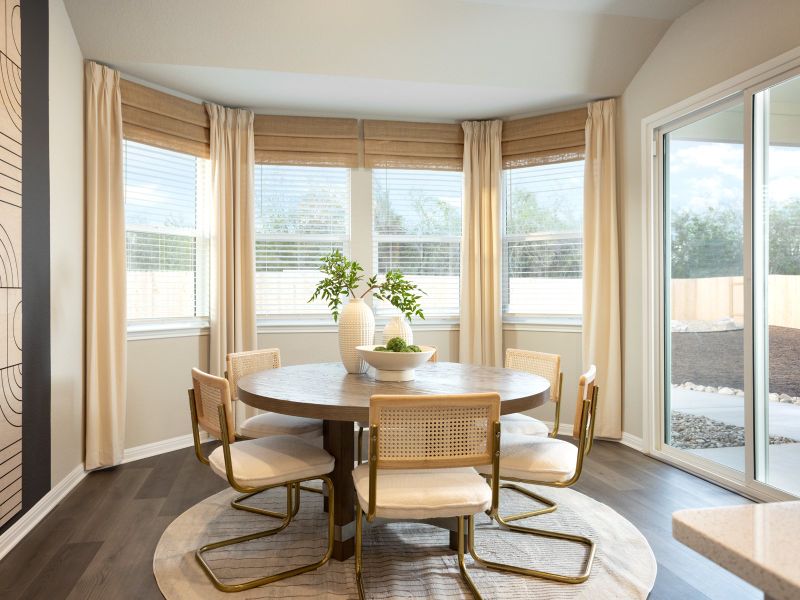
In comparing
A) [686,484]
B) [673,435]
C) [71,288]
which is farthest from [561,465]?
[71,288]

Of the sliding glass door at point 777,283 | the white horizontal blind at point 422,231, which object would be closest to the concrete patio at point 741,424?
the sliding glass door at point 777,283

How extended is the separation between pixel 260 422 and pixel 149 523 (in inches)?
27.1

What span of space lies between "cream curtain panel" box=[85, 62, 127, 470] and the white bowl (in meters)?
1.89

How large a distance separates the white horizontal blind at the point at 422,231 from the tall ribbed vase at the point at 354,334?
188 cm

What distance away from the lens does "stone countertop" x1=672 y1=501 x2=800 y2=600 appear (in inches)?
20.9

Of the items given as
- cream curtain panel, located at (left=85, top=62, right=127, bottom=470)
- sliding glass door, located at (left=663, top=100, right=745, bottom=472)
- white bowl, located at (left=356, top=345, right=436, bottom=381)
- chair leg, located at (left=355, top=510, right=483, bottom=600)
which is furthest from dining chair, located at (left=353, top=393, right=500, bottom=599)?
cream curtain panel, located at (left=85, top=62, right=127, bottom=470)

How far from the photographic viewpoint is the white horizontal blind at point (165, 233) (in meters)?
3.89

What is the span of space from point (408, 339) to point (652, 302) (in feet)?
6.63

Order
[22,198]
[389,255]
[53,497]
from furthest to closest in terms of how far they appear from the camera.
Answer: [389,255] < [53,497] < [22,198]

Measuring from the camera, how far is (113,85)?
3584 millimetres

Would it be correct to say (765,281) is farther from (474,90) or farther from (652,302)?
(474,90)

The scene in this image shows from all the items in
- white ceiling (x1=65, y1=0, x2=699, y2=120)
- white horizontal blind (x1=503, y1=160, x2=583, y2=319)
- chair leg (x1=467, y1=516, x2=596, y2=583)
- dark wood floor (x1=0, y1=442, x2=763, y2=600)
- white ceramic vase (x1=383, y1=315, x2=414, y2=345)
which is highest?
white ceiling (x1=65, y1=0, x2=699, y2=120)

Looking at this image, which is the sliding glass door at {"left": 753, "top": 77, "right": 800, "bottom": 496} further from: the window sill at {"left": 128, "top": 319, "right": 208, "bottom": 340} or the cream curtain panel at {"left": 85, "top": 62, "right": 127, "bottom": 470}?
the cream curtain panel at {"left": 85, "top": 62, "right": 127, "bottom": 470}

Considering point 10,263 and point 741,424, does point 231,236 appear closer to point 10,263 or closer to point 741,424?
point 10,263
